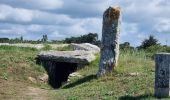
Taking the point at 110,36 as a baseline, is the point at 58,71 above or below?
below

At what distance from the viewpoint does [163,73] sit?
17.2 m

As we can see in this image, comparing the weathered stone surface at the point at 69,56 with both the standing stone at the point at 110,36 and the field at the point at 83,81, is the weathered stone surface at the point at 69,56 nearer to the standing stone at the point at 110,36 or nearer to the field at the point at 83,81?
the field at the point at 83,81

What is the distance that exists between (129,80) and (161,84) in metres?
3.08

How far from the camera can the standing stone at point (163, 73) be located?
17.0m

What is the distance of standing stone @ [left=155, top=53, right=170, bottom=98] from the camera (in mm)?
17016

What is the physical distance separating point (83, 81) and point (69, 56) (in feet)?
10.6

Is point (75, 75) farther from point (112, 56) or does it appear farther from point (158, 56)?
point (158, 56)

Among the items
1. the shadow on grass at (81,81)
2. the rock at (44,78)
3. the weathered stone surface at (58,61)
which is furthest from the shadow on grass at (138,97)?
the weathered stone surface at (58,61)

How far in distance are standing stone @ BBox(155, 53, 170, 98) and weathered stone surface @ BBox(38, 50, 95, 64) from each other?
775 centimetres

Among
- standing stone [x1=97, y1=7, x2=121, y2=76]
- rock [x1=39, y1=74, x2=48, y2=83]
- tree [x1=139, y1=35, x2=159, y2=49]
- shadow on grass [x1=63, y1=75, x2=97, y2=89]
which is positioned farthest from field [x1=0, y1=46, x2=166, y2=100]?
tree [x1=139, y1=35, x2=159, y2=49]

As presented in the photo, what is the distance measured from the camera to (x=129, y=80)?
65.9 feet

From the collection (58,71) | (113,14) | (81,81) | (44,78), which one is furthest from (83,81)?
(58,71)

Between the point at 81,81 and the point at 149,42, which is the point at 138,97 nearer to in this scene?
the point at 81,81

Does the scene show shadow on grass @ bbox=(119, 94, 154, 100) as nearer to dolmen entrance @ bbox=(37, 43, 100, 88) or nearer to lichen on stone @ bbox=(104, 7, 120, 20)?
lichen on stone @ bbox=(104, 7, 120, 20)
